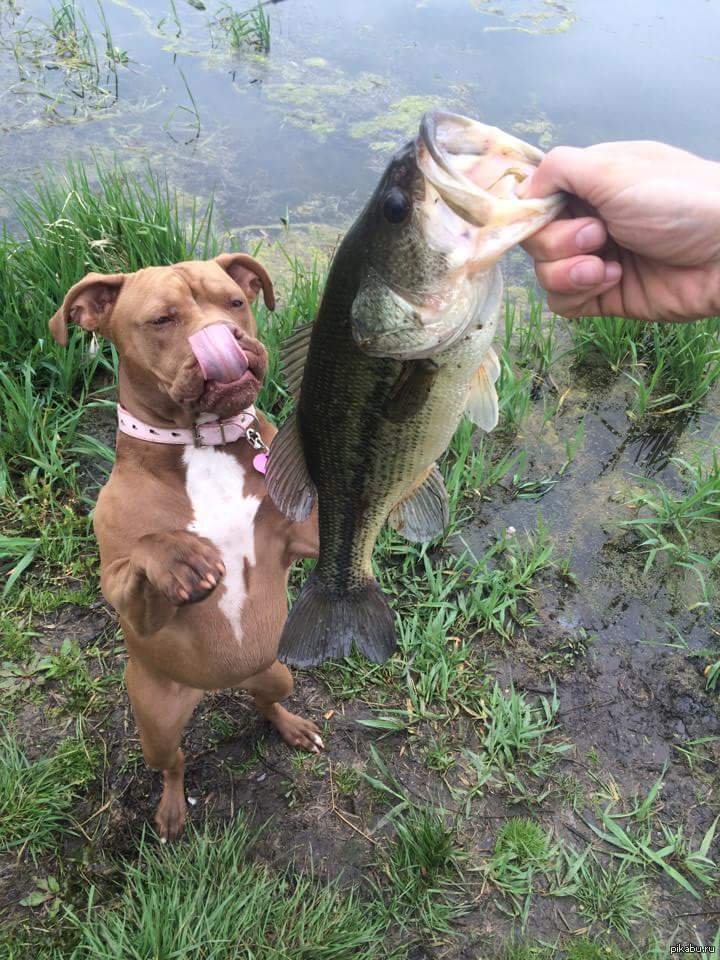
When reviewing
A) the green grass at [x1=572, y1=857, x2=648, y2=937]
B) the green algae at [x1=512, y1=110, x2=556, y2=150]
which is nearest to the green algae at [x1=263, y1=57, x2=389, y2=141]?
the green algae at [x1=512, y1=110, x2=556, y2=150]

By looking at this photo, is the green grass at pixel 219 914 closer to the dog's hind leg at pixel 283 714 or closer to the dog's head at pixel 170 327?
the dog's hind leg at pixel 283 714

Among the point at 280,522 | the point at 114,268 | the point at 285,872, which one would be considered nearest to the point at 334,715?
the point at 285,872

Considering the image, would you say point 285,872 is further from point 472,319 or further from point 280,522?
point 472,319

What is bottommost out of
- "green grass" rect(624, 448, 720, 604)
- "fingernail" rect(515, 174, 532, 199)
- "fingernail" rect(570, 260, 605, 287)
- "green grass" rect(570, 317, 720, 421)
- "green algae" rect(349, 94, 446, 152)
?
"green grass" rect(624, 448, 720, 604)

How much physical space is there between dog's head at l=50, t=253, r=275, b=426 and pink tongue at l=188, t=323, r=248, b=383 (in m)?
0.01

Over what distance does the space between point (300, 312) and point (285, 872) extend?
260cm

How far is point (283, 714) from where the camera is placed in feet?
9.06

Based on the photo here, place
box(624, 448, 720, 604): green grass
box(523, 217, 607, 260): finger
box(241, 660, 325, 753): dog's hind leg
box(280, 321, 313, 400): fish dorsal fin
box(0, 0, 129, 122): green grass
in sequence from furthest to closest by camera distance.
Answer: box(0, 0, 129, 122): green grass < box(624, 448, 720, 604): green grass < box(241, 660, 325, 753): dog's hind leg < box(280, 321, 313, 400): fish dorsal fin < box(523, 217, 607, 260): finger

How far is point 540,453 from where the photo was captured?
3838 mm

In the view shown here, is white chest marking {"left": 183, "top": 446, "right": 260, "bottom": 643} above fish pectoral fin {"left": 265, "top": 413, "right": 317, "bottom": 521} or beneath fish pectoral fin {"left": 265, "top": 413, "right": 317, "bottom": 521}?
beneath

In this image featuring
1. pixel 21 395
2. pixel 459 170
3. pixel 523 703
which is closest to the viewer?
pixel 459 170

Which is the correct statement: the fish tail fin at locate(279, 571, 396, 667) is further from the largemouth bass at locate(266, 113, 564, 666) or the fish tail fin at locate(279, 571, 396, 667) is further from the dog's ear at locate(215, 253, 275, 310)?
the dog's ear at locate(215, 253, 275, 310)

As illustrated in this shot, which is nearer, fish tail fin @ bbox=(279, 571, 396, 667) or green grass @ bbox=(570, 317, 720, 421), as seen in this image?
fish tail fin @ bbox=(279, 571, 396, 667)

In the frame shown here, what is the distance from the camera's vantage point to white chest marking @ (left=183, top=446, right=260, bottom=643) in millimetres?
2135
